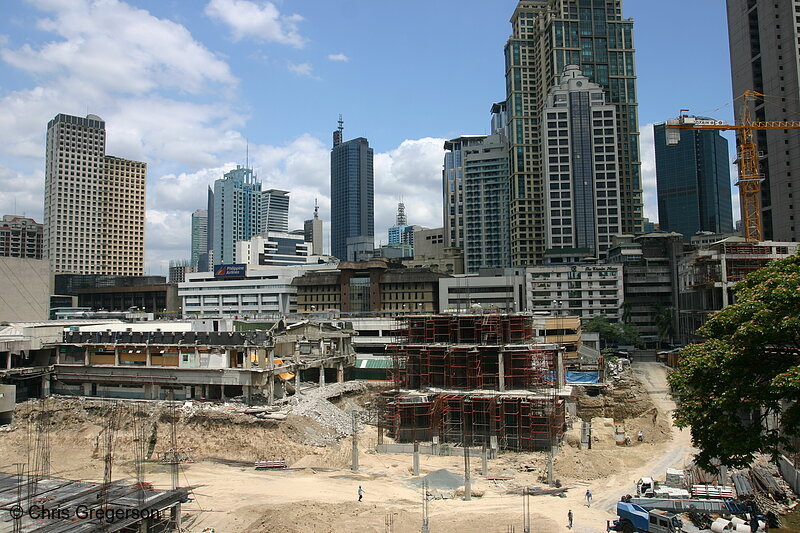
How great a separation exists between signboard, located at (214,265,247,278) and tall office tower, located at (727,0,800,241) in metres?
109

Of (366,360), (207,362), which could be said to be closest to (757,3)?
(366,360)

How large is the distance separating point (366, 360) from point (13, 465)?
42.3 metres

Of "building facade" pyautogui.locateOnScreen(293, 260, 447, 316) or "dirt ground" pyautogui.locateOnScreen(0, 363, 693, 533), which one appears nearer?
"dirt ground" pyautogui.locateOnScreen(0, 363, 693, 533)

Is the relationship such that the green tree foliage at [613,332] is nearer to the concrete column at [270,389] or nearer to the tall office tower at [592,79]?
the concrete column at [270,389]

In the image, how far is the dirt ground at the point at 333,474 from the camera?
108 feet

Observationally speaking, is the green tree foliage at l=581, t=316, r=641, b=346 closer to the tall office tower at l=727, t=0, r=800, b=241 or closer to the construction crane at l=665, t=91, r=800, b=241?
the construction crane at l=665, t=91, r=800, b=241

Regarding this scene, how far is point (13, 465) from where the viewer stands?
4394cm

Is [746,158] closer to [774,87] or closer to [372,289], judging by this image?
[774,87]

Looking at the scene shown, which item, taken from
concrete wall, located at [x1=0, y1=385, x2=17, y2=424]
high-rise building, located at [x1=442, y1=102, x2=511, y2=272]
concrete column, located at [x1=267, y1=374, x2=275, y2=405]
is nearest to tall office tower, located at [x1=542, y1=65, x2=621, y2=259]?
high-rise building, located at [x1=442, y1=102, x2=511, y2=272]

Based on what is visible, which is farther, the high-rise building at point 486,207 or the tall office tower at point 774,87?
the high-rise building at point 486,207

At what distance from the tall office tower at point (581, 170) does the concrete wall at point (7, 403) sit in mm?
118946

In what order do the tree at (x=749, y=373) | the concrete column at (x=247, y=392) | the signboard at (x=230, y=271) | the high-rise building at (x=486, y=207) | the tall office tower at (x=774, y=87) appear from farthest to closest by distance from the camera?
the high-rise building at (x=486, y=207), the signboard at (x=230, y=271), the tall office tower at (x=774, y=87), the concrete column at (x=247, y=392), the tree at (x=749, y=373)

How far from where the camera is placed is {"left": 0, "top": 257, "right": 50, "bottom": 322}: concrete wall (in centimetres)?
8425

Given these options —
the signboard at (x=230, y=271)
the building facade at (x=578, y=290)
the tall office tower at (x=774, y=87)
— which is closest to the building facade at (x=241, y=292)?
the signboard at (x=230, y=271)
